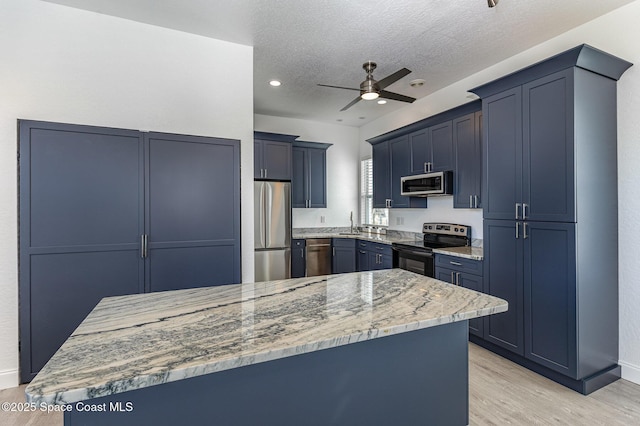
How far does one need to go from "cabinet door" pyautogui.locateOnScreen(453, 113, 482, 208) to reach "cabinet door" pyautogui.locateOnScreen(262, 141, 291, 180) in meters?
2.37

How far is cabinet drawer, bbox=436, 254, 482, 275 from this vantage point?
10.4ft

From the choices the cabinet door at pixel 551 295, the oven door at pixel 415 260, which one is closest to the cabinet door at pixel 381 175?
the oven door at pixel 415 260

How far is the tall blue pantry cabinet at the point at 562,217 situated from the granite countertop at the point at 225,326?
4.37ft

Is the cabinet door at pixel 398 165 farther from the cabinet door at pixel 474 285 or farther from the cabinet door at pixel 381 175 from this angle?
the cabinet door at pixel 474 285

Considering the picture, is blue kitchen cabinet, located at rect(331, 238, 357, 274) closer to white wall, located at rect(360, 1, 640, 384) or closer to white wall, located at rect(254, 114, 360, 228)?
white wall, located at rect(254, 114, 360, 228)

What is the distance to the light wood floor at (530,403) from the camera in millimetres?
2064

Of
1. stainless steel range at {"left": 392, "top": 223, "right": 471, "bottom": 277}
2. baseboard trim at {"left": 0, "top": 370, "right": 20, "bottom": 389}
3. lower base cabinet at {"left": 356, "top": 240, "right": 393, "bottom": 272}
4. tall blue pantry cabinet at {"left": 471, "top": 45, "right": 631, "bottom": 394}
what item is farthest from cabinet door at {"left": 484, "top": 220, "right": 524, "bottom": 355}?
baseboard trim at {"left": 0, "top": 370, "right": 20, "bottom": 389}

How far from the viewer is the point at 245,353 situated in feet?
3.24

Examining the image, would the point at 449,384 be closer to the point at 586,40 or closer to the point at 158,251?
the point at 158,251

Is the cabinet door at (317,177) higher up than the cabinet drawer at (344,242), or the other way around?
the cabinet door at (317,177)

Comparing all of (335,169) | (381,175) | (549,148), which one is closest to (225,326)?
(549,148)

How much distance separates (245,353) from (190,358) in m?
0.16

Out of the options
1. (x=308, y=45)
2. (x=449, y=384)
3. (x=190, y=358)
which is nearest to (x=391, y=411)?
(x=449, y=384)

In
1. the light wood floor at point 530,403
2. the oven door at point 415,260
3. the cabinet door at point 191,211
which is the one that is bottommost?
the light wood floor at point 530,403
